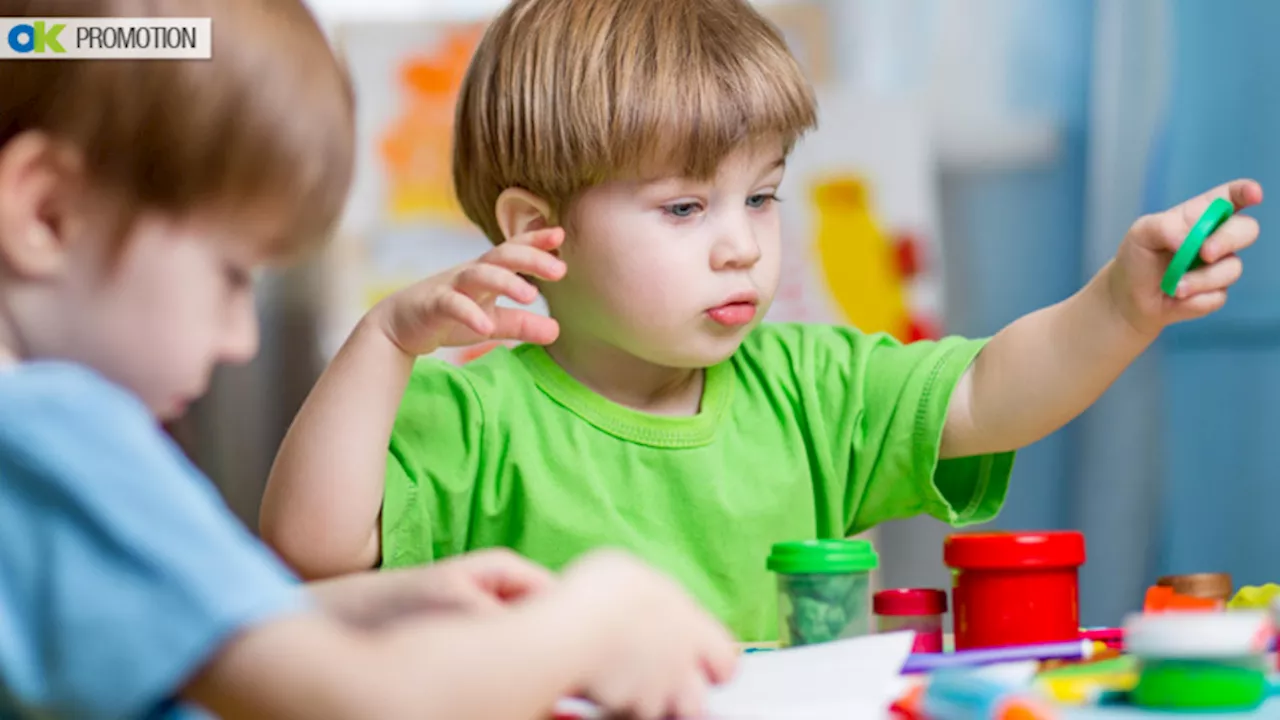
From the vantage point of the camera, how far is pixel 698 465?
0.97 meters

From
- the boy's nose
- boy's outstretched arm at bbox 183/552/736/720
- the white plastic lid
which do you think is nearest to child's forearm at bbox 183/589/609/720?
boy's outstretched arm at bbox 183/552/736/720

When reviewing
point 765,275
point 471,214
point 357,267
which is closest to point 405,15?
point 357,267

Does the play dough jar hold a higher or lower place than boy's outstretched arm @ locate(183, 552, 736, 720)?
lower

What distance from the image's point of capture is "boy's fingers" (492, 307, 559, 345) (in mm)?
844

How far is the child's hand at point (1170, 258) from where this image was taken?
2.69ft

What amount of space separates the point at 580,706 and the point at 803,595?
0.61 ft

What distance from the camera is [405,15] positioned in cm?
205

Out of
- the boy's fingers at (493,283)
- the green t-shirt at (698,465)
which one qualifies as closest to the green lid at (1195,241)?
the green t-shirt at (698,465)

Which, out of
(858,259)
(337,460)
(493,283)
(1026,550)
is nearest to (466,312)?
(493,283)

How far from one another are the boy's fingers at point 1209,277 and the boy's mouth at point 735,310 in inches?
10.7

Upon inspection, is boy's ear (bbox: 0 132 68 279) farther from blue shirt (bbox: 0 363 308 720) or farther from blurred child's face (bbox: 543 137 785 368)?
blurred child's face (bbox: 543 137 785 368)

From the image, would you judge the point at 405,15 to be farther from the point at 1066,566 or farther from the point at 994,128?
the point at 1066,566

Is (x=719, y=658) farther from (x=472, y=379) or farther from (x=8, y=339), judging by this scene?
(x=472, y=379)

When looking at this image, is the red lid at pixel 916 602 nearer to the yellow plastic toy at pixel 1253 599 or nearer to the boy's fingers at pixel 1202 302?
the yellow plastic toy at pixel 1253 599
